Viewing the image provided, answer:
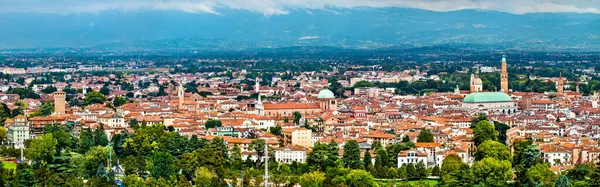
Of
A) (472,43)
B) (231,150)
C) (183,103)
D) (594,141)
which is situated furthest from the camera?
(472,43)

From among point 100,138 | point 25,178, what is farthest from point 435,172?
point 100,138

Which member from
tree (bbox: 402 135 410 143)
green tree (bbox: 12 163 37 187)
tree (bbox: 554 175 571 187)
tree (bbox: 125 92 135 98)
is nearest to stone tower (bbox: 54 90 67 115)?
tree (bbox: 125 92 135 98)

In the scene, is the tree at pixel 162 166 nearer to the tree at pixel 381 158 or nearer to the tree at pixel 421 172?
the tree at pixel 381 158

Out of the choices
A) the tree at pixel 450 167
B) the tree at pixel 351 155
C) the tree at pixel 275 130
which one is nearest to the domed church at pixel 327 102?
the tree at pixel 275 130

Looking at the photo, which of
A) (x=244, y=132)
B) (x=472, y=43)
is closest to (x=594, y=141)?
(x=244, y=132)

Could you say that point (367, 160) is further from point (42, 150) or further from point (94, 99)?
point (94, 99)

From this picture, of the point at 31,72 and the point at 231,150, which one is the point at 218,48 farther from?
the point at 231,150

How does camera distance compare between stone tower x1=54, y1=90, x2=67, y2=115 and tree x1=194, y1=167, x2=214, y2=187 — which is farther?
stone tower x1=54, y1=90, x2=67, y2=115

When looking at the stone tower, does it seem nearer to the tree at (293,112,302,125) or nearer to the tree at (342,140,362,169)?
the tree at (293,112,302,125)
